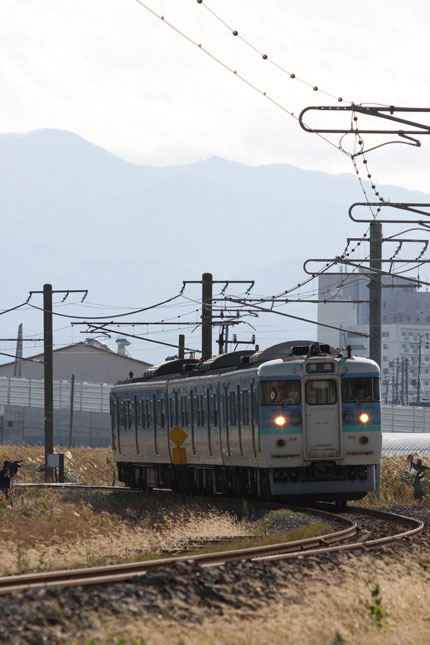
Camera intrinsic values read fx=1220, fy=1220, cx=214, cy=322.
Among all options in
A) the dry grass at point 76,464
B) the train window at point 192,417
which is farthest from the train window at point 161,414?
the dry grass at point 76,464

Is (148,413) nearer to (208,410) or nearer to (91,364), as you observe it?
(208,410)

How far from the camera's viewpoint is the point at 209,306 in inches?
1688

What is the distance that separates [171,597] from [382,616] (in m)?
2.13

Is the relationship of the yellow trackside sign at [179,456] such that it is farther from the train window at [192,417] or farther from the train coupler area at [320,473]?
the train coupler area at [320,473]

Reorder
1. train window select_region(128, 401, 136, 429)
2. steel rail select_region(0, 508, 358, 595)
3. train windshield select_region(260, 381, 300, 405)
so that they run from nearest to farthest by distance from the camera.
→ steel rail select_region(0, 508, 358, 595), train windshield select_region(260, 381, 300, 405), train window select_region(128, 401, 136, 429)

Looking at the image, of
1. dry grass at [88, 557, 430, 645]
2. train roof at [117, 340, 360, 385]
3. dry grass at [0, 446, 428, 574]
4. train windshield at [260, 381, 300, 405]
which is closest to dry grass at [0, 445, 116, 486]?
train roof at [117, 340, 360, 385]

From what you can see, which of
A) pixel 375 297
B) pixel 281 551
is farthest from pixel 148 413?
pixel 281 551

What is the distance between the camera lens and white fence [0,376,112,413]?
117375 millimetres

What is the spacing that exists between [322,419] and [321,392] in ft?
1.96

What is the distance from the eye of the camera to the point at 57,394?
12094cm

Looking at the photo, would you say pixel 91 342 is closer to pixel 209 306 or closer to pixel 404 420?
pixel 404 420

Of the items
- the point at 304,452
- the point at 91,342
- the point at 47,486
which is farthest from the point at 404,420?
the point at 304,452

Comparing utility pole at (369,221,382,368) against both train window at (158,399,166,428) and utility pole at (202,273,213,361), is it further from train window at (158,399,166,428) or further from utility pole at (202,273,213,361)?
utility pole at (202,273,213,361)

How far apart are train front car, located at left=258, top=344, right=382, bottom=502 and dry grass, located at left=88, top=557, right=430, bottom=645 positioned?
39.6 feet
